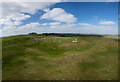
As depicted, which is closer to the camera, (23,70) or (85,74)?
(85,74)

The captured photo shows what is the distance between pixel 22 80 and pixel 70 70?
1265cm

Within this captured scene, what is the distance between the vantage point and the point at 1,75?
19.5 meters

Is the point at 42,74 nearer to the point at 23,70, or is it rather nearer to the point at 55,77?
the point at 55,77

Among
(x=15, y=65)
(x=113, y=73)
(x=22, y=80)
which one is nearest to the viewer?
(x=22, y=80)

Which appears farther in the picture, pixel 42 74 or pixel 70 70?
pixel 70 70

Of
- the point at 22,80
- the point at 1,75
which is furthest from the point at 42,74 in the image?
Answer: the point at 1,75

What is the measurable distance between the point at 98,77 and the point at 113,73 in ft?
16.4

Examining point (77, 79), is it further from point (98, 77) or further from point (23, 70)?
point (23, 70)

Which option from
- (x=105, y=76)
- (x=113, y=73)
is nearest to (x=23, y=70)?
(x=105, y=76)

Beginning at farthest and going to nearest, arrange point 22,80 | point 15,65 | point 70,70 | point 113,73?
1. point 15,65
2. point 70,70
3. point 113,73
4. point 22,80

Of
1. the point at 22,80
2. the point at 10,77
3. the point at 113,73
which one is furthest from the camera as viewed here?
the point at 113,73

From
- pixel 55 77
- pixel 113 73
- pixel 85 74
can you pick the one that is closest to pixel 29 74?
pixel 55 77

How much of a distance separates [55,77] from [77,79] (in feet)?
17.6

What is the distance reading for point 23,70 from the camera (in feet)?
71.2
